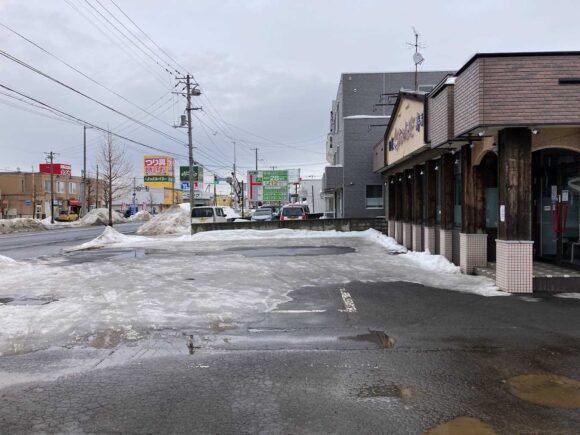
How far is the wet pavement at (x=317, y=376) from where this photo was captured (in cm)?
450

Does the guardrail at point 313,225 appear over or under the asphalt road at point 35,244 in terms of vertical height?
over

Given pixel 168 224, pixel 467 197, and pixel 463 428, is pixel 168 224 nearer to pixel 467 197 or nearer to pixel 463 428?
pixel 467 197

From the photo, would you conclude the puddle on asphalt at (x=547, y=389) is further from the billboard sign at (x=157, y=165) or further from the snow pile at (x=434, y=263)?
the billboard sign at (x=157, y=165)

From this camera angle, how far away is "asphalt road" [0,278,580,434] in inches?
177

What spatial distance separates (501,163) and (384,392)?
22.8ft

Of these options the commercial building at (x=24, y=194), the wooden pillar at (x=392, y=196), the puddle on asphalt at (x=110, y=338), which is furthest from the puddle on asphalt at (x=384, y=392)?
the commercial building at (x=24, y=194)

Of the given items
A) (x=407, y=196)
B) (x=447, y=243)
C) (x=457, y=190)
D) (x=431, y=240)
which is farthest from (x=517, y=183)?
(x=407, y=196)

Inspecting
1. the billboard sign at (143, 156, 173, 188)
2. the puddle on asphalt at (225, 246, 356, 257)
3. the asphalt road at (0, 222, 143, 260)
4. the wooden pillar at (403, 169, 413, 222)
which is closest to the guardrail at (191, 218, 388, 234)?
the asphalt road at (0, 222, 143, 260)

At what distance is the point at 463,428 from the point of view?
4336mm

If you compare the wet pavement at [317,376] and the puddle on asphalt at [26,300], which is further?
the puddle on asphalt at [26,300]

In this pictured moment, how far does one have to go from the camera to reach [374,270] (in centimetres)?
1416

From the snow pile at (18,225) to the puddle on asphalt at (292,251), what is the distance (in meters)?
33.8

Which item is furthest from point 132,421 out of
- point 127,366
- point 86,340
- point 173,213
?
point 173,213

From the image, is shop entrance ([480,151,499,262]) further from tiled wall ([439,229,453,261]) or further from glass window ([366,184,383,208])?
glass window ([366,184,383,208])
